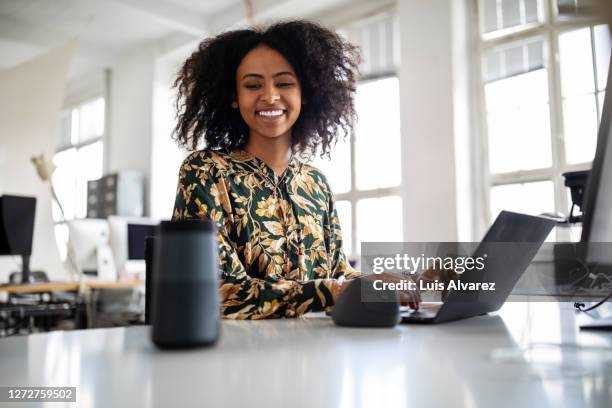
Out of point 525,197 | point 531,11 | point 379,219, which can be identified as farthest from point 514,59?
point 379,219

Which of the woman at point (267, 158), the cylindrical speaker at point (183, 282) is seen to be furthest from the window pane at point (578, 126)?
the cylindrical speaker at point (183, 282)

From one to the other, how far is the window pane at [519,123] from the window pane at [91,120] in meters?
5.84

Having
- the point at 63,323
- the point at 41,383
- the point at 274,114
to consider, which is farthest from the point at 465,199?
the point at 41,383

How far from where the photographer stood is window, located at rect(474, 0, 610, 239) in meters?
4.18

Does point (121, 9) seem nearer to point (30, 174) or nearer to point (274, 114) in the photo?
point (30, 174)

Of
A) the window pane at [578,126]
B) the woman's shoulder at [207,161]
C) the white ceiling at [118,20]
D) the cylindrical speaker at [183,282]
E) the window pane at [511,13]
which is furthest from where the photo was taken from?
the white ceiling at [118,20]

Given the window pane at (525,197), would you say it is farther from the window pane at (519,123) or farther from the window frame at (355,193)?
the window frame at (355,193)

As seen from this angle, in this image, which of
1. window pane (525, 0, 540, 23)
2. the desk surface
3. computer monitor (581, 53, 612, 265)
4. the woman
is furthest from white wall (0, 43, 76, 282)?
computer monitor (581, 53, 612, 265)

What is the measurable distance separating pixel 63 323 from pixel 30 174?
1777 millimetres

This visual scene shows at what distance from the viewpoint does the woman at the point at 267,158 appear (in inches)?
40.8

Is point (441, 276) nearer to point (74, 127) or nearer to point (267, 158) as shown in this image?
point (267, 158)

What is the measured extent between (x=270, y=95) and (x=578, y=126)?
3688mm

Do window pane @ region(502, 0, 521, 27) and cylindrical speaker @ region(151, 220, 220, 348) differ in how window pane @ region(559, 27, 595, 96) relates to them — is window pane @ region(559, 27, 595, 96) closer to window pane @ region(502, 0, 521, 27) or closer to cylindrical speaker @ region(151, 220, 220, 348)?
window pane @ region(502, 0, 521, 27)

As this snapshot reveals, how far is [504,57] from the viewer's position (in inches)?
184
